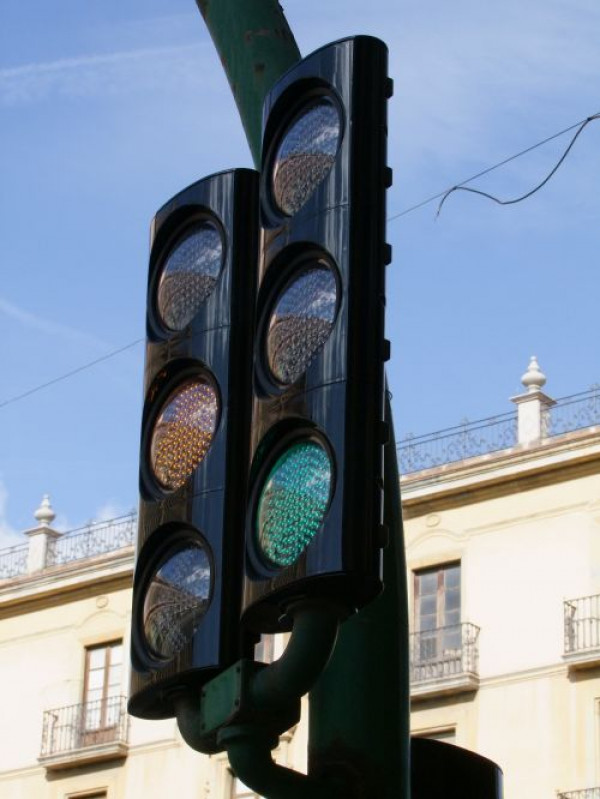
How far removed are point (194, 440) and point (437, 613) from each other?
2838 cm

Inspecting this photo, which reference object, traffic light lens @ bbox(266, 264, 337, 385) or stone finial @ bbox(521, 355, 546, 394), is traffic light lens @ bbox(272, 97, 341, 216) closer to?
traffic light lens @ bbox(266, 264, 337, 385)

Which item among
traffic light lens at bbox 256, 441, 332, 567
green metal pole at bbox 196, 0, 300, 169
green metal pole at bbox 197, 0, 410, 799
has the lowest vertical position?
green metal pole at bbox 197, 0, 410, 799

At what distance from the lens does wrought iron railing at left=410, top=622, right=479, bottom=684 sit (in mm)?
30312

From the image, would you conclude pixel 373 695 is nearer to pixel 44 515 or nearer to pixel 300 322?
pixel 300 322

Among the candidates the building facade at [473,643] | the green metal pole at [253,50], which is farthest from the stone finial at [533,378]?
the green metal pole at [253,50]

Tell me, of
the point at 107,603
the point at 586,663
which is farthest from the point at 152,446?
the point at 107,603

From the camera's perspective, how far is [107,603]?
35031 millimetres

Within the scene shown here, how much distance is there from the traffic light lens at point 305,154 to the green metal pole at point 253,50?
348 mm

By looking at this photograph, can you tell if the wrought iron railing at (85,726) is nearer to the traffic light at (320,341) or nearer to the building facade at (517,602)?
the building facade at (517,602)

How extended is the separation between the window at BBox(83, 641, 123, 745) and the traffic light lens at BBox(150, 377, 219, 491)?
31.8 meters

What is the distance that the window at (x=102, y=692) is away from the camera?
113ft

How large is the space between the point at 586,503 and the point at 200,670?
27573mm

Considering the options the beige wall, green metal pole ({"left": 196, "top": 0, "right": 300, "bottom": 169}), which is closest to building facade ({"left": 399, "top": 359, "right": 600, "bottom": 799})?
the beige wall

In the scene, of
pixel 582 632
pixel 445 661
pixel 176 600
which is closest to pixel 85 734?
pixel 445 661
